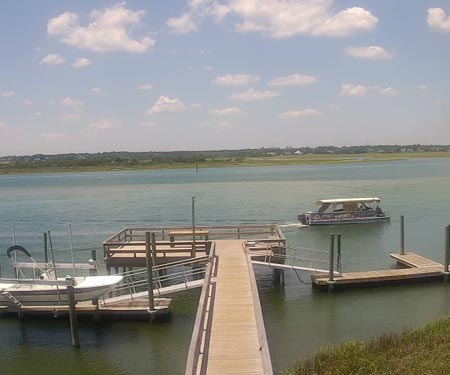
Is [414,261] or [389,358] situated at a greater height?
[389,358]

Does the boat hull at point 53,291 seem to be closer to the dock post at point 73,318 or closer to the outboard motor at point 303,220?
the dock post at point 73,318

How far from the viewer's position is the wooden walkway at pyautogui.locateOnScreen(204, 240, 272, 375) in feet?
36.9

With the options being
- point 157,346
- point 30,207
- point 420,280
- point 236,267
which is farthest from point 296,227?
point 30,207

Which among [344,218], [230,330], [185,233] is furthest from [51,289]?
[344,218]

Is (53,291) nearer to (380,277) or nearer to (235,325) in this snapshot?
(235,325)

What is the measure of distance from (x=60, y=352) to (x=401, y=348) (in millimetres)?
11272

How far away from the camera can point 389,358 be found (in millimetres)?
13633

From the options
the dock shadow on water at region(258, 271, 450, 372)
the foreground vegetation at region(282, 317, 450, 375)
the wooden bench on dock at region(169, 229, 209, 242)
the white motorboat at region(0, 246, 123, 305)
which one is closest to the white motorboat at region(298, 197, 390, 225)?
the wooden bench on dock at region(169, 229, 209, 242)

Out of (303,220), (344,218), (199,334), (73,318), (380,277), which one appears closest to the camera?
(199,334)

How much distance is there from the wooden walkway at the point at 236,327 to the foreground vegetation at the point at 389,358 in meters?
1.68

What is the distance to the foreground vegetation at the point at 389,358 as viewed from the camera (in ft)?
41.2

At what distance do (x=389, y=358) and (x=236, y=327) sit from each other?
4.20 m

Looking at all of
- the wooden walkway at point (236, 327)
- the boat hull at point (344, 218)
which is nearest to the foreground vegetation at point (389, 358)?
the wooden walkway at point (236, 327)

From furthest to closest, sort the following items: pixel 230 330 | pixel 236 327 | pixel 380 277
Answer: pixel 380 277 → pixel 236 327 → pixel 230 330
